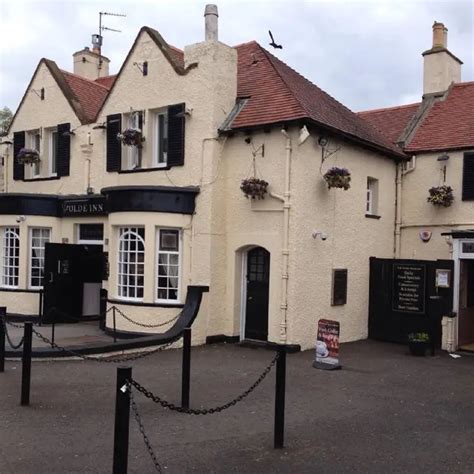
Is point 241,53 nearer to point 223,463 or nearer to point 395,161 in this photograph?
point 395,161

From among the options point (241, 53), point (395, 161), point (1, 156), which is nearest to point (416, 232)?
point (395, 161)

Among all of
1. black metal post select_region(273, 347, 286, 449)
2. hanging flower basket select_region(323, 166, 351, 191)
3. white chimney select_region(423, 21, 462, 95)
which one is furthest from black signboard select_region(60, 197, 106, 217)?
white chimney select_region(423, 21, 462, 95)

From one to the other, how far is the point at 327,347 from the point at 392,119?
10.2 metres

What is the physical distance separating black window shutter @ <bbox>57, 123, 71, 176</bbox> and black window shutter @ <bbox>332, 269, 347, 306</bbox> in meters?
8.54

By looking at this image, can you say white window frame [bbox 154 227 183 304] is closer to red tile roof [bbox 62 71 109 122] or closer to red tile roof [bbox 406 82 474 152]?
red tile roof [bbox 62 71 109 122]

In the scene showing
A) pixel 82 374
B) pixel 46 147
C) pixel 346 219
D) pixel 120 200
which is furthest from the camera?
pixel 46 147

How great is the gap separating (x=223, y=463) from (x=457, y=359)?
28.3 ft

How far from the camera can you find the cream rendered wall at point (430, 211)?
1590 centimetres

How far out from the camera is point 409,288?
48.9 feet

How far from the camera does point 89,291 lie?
17062 mm

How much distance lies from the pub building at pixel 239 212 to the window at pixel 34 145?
30.4 inches

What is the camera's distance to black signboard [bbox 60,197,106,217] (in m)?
16.1

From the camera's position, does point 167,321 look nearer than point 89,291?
Yes

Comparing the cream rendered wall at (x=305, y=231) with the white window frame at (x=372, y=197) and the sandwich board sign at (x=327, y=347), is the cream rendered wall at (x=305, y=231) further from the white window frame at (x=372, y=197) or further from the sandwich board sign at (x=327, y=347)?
the sandwich board sign at (x=327, y=347)
